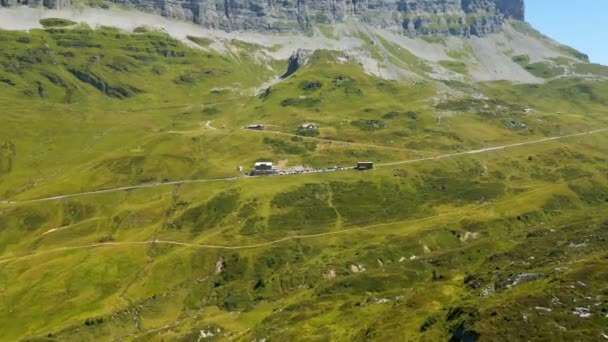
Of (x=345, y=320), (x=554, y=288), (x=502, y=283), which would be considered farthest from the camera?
(x=345, y=320)

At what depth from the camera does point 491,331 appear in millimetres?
107188

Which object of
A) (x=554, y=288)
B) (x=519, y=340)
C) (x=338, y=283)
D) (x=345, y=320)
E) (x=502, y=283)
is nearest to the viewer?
(x=519, y=340)

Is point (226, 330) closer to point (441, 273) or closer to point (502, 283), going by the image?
point (441, 273)

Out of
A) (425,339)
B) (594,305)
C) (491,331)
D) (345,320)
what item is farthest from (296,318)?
(594,305)

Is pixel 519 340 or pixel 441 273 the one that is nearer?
pixel 519 340

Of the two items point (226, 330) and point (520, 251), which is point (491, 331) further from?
point (226, 330)

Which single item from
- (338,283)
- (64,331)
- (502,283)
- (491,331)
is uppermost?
(491,331)

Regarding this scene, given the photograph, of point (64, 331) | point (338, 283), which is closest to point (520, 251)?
point (338, 283)

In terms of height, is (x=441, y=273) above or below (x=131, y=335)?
above

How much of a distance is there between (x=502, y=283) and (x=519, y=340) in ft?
131

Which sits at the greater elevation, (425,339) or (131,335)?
(425,339)

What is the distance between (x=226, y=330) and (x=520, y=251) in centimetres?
10202

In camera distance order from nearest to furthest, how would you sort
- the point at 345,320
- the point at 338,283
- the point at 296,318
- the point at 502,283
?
1. the point at 502,283
2. the point at 345,320
3. the point at 296,318
4. the point at 338,283

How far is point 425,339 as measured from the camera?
125 m
